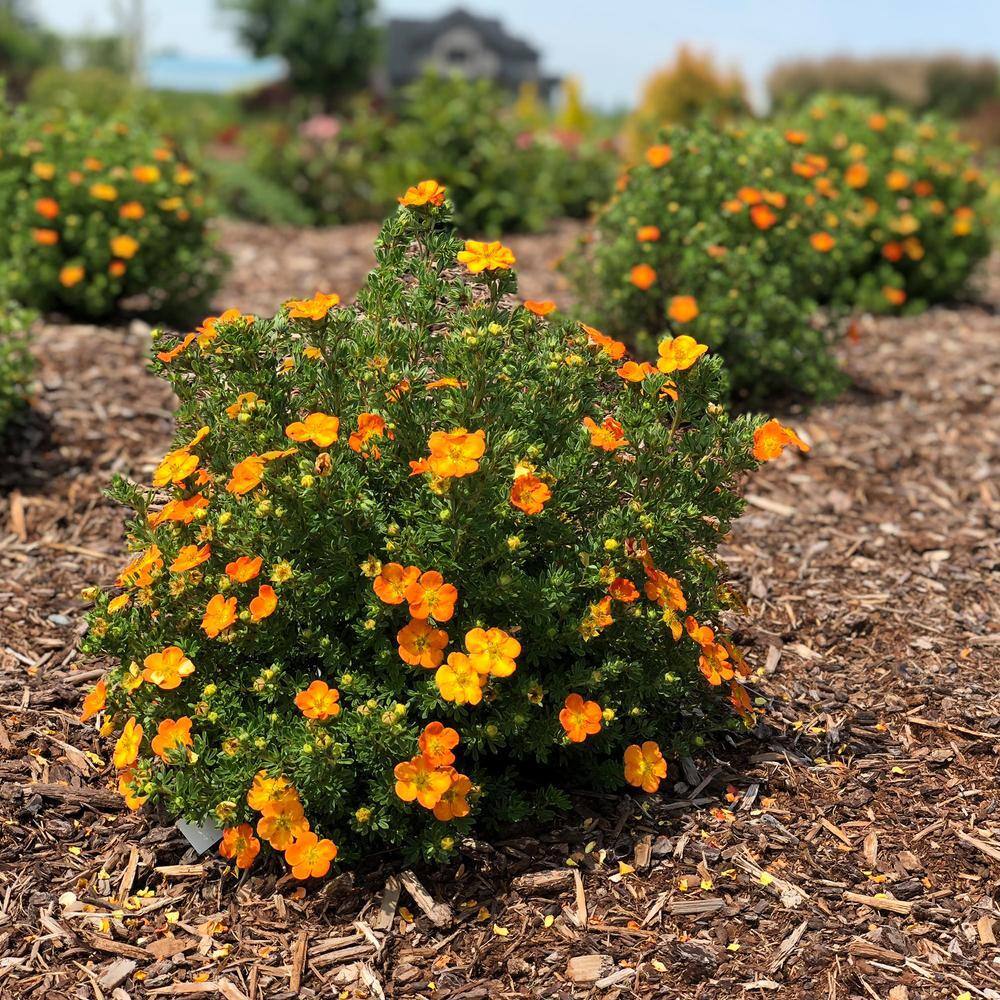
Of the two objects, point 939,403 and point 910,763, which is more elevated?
point 939,403

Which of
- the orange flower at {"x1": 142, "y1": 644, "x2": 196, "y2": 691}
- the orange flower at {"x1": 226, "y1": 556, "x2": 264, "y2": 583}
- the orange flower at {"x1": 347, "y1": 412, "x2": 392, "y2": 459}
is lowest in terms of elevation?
the orange flower at {"x1": 142, "y1": 644, "x2": 196, "y2": 691}

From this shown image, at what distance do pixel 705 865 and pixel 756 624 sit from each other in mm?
1184

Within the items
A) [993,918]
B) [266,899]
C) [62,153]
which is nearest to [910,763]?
[993,918]

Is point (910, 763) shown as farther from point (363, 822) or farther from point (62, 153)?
point (62, 153)

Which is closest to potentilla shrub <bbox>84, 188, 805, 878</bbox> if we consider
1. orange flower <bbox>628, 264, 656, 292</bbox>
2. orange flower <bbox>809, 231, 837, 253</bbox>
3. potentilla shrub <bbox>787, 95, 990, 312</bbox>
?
orange flower <bbox>628, 264, 656, 292</bbox>

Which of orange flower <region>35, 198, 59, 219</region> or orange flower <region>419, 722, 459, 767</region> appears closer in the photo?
orange flower <region>419, 722, 459, 767</region>

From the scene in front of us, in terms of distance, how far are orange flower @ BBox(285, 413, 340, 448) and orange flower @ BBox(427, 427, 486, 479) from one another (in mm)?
260

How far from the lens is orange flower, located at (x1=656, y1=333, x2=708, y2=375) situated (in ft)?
9.04

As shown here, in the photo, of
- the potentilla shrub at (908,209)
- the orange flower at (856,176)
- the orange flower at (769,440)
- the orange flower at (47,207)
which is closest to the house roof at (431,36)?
the potentilla shrub at (908,209)

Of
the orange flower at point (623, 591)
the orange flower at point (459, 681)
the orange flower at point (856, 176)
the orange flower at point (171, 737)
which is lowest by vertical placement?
the orange flower at point (171, 737)

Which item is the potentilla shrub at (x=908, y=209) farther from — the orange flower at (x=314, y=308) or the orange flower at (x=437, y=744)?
the orange flower at (x=437, y=744)

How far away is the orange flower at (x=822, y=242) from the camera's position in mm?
5711

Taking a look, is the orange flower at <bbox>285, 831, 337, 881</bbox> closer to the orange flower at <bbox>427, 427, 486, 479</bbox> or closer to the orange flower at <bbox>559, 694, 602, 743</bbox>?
the orange flower at <bbox>559, 694, 602, 743</bbox>

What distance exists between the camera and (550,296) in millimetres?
7641
